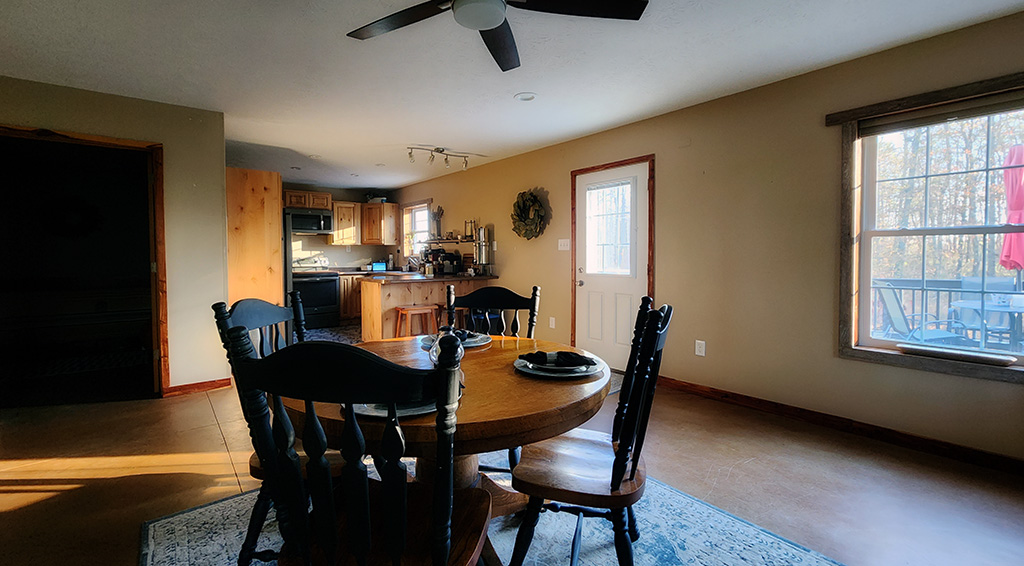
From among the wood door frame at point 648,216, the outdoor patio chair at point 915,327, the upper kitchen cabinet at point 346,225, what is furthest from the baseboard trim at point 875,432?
the upper kitchen cabinet at point 346,225

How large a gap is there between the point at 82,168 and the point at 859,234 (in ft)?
25.6

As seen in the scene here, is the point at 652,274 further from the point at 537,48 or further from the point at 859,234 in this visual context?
the point at 537,48

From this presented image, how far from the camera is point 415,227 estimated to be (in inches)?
295

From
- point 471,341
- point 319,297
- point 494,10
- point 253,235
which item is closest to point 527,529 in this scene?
point 471,341

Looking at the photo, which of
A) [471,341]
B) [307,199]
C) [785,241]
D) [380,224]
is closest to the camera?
[471,341]

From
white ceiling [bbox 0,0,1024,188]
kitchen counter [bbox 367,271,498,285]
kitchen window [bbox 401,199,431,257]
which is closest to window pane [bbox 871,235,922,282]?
white ceiling [bbox 0,0,1024,188]

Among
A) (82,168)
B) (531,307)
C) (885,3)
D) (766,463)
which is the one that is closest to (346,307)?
(82,168)

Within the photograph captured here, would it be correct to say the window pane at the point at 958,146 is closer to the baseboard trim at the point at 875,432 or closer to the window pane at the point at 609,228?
the baseboard trim at the point at 875,432

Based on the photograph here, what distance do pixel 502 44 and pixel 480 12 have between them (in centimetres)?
→ 33

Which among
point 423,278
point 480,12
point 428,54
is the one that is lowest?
point 423,278

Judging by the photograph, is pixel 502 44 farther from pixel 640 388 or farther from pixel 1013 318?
pixel 1013 318

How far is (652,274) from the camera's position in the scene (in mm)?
3900

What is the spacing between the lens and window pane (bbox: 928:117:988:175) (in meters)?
2.40

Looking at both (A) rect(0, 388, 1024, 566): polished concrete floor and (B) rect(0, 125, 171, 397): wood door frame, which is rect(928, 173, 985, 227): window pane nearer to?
(A) rect(0, 388, 1024, 566): polished concrete floor
